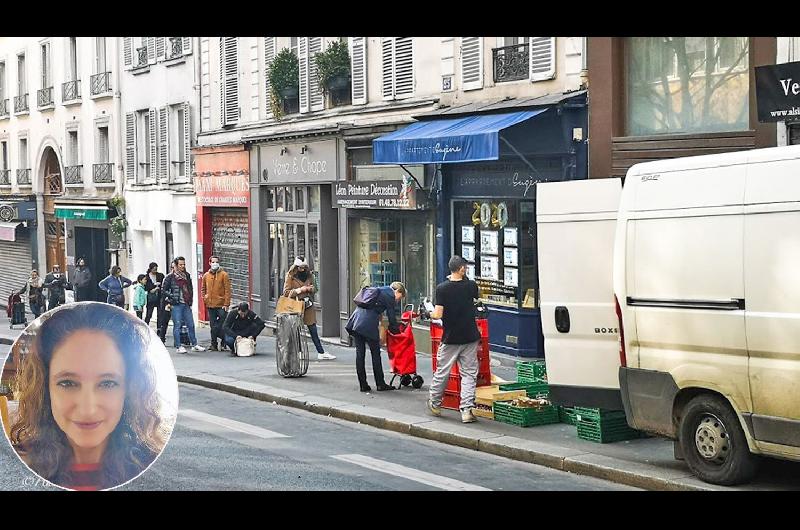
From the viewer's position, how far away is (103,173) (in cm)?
3616

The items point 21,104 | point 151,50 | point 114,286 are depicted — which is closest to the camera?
point 114,286

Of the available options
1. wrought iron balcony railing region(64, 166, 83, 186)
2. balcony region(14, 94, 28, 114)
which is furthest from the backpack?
balcony region(14, 94, 28, 114)

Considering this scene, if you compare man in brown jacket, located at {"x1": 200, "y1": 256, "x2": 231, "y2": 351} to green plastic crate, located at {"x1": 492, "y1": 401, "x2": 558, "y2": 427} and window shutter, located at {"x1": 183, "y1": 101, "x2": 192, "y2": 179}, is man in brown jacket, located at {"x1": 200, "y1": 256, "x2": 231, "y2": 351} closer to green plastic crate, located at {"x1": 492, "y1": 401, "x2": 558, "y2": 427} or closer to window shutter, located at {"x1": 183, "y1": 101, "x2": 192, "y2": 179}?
window shutter, located at {"x1": 183, "y1": 101, "x2": 192, "y2": 179}

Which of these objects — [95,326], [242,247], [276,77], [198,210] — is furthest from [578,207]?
[198,210]

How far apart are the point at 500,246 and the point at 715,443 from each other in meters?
9.05

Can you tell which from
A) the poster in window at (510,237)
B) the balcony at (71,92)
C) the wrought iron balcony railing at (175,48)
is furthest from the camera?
the balcony at (71,92)

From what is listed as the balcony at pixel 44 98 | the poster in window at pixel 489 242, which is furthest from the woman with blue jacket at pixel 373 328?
the balcony at pixel 44 98

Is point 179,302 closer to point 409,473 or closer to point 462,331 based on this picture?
point 462,331

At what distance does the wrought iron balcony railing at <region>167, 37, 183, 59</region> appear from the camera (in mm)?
29884

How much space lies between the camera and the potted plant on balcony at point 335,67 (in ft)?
74.8

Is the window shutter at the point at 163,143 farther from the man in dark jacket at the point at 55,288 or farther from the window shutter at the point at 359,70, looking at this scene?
the window shutter at the point at 359,70

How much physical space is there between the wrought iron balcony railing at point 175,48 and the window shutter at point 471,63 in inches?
489

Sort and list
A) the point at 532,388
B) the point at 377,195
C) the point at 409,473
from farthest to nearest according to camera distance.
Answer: the point at 377,195 → the point at 532,388 → the point at 409,473

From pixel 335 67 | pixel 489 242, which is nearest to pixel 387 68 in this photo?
pixel 335 67
